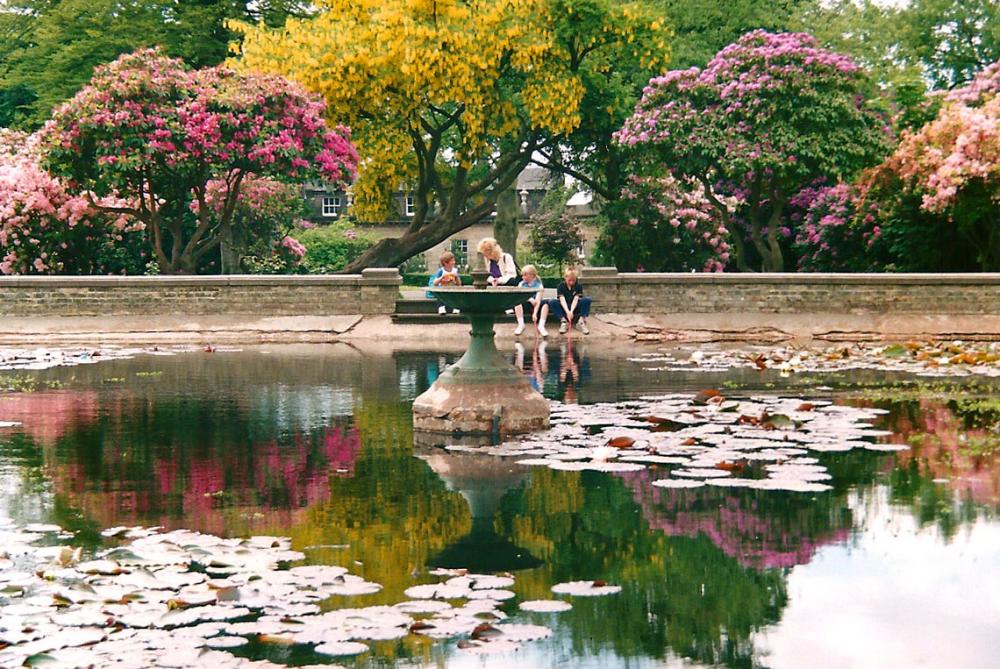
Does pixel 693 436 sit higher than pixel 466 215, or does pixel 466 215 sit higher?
pixel 466 215

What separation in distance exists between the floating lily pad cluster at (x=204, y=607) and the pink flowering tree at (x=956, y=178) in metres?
22.8

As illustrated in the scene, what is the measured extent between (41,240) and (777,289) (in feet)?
57.1

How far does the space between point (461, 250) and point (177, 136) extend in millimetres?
54368

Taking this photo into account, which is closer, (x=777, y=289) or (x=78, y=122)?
(x=777, y=289)

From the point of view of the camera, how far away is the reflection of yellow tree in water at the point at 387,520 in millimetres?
7941

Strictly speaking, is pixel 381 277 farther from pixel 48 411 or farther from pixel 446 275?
pixel 48 411

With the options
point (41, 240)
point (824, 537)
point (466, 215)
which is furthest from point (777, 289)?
point (824, 537)

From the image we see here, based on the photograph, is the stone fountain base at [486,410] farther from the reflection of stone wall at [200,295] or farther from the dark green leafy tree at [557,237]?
the dark green leafy tree at [557,237]

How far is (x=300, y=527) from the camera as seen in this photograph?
9000 mm

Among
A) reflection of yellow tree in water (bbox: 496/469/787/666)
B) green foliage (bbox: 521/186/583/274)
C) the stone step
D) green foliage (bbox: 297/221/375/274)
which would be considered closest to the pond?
reflection of yellow tree in water (bbox: 496/469/787/666)

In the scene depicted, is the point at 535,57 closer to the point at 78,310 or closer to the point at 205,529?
the point at 78,310

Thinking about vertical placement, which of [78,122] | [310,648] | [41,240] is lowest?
[310,648]

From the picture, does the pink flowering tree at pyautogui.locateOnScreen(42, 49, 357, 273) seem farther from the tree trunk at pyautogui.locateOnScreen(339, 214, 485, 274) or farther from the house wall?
the house wall

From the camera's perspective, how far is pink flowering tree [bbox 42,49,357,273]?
30.7m
